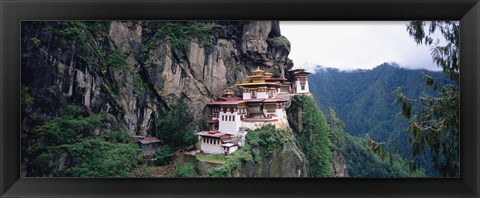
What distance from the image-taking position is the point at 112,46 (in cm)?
176

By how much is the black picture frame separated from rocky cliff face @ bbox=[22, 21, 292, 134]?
335 millimetres

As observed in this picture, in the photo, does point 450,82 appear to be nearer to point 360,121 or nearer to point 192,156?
point 360,121

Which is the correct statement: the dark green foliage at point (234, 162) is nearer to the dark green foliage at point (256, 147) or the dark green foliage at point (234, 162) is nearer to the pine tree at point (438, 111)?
the dark green foliage at point (256, 147)

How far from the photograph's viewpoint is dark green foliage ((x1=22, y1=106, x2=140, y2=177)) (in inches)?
53.5

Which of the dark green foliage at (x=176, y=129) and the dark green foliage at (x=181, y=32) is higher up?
the dark green foliage at (x=181, y=32)

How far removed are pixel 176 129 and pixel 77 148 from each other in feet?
1.52

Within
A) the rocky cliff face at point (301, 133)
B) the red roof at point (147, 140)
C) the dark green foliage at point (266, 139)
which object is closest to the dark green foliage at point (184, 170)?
the red roof at point (147, 140)

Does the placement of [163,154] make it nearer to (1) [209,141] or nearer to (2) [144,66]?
(1) [209,141]

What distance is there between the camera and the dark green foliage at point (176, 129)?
1.72 m

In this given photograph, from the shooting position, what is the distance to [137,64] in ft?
6.20

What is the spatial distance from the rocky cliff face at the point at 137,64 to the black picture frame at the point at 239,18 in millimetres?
335

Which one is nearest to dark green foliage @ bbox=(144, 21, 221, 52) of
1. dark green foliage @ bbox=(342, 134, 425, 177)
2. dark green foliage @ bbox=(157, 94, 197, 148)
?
dark green foliage @ bbox=(157, 94, 197, 148)

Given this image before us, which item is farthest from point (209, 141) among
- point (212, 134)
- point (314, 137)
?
point (314, 137)
